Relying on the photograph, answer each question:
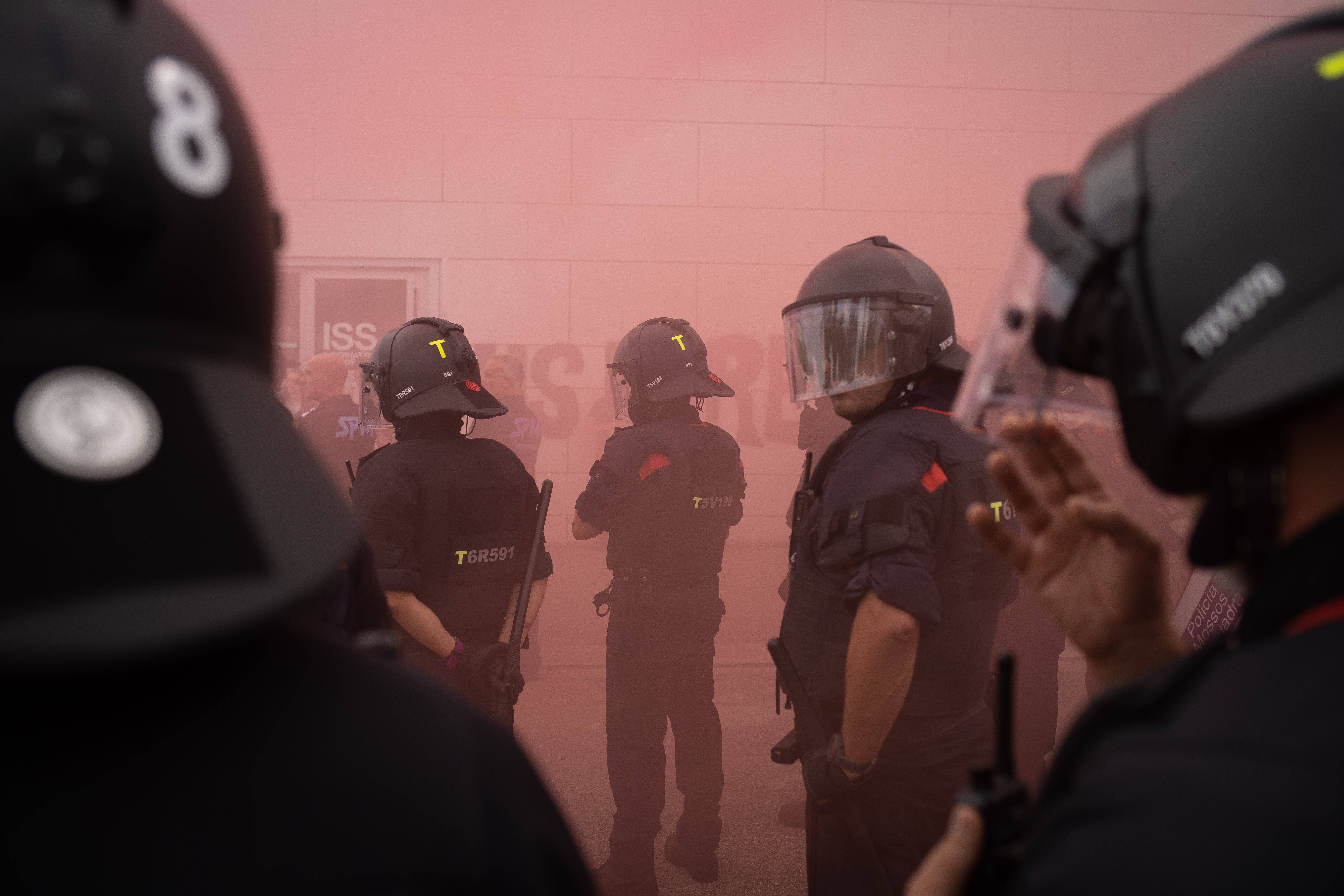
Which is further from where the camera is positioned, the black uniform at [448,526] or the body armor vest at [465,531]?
the body armor vest at [465,531]

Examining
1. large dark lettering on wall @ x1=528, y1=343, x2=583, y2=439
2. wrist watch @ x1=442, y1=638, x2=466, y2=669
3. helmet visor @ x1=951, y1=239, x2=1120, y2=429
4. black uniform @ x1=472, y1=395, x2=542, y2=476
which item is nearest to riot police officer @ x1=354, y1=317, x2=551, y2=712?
wrist watch @ x1=442, y1=638, x2=466, y2=669

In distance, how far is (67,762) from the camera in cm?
43

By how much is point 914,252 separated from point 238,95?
24.9ft

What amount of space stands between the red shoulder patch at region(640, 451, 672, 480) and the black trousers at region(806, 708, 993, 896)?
1.73 meters

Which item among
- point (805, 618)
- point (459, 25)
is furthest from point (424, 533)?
point (459, 25)

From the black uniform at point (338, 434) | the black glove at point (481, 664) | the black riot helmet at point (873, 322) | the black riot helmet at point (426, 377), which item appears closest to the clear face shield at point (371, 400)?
the black riot helmet at point (426, 377)

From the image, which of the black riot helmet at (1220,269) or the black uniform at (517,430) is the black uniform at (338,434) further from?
the black riot helmet at (1220,269)

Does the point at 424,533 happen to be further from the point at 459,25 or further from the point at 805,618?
the point at 459,25

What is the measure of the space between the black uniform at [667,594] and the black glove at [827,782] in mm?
1309

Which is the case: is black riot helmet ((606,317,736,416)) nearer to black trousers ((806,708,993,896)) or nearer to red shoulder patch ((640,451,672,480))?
red shoulder patch ((640,451,672,480))

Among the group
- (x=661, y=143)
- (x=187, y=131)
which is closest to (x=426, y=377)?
(x=187, y=131)

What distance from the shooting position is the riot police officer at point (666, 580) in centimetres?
335

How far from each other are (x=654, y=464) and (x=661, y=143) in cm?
436

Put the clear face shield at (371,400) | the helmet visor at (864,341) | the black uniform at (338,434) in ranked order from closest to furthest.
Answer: the helmet visor at (864,341) < the clear face shield at (371,400) < the black uniform at (338,434)
